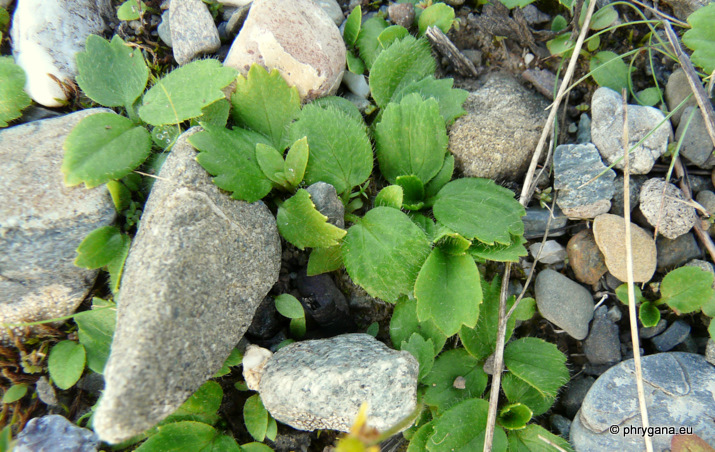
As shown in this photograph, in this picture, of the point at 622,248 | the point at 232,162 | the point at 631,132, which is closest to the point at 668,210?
the point at 622,248

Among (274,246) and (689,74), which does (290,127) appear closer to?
(274,246)

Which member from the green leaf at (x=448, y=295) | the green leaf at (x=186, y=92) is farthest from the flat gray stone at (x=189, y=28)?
the green leaf at (x=448, y=295)

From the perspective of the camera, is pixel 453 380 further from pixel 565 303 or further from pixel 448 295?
pixel 565 303

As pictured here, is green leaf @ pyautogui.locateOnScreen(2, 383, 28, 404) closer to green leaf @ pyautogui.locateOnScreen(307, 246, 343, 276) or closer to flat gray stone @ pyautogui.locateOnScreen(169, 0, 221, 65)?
green leaf @ pyautogui.locateOnScreen(307, 246, 343, 276)

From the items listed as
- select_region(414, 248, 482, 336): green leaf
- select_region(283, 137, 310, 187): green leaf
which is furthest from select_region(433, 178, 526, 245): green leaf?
select_region(283, 137, 310, 187): green leaf

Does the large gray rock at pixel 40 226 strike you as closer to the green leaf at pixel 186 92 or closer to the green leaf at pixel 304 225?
the green leaf at pixel 186 92

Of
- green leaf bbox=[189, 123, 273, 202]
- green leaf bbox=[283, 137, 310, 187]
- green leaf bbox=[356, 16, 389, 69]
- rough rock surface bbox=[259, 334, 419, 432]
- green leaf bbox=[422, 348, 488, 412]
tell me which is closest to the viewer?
rough rock surface bbox=[259, 334, 419, 432]
